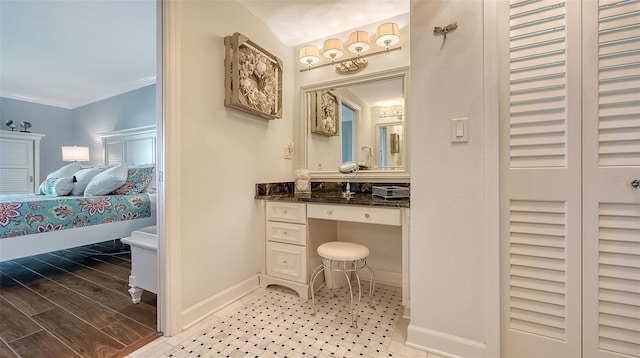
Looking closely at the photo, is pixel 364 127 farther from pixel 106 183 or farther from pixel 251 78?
pixel 106 183

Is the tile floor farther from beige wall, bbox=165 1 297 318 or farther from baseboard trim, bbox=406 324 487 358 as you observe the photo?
beige wall, bbox=165 1 297 318

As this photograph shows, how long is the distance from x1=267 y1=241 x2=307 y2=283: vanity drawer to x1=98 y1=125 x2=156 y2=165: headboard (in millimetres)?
2966

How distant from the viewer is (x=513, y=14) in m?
1.15

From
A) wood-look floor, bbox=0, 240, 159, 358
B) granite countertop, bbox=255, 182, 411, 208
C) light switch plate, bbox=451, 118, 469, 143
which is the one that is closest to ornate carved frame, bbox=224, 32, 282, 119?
granite countertop, bbox=255, 182, 411, 208

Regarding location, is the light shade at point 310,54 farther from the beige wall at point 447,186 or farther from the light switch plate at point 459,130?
the light switch plate at point 459,130

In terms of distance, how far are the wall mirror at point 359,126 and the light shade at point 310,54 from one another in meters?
0.23

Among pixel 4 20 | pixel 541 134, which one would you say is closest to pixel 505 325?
pixel 541 134

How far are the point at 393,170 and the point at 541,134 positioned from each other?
1066 millimetres

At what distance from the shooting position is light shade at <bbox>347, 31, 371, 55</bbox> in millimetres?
2049

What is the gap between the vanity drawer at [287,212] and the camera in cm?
186

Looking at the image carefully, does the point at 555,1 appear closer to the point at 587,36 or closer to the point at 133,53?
the point at 587,36

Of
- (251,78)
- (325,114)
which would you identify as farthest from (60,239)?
(325,114)

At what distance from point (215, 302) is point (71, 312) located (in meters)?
0.97

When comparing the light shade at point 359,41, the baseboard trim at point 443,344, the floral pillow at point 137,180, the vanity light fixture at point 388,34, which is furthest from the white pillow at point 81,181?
the baseboard trim at point 443,344
